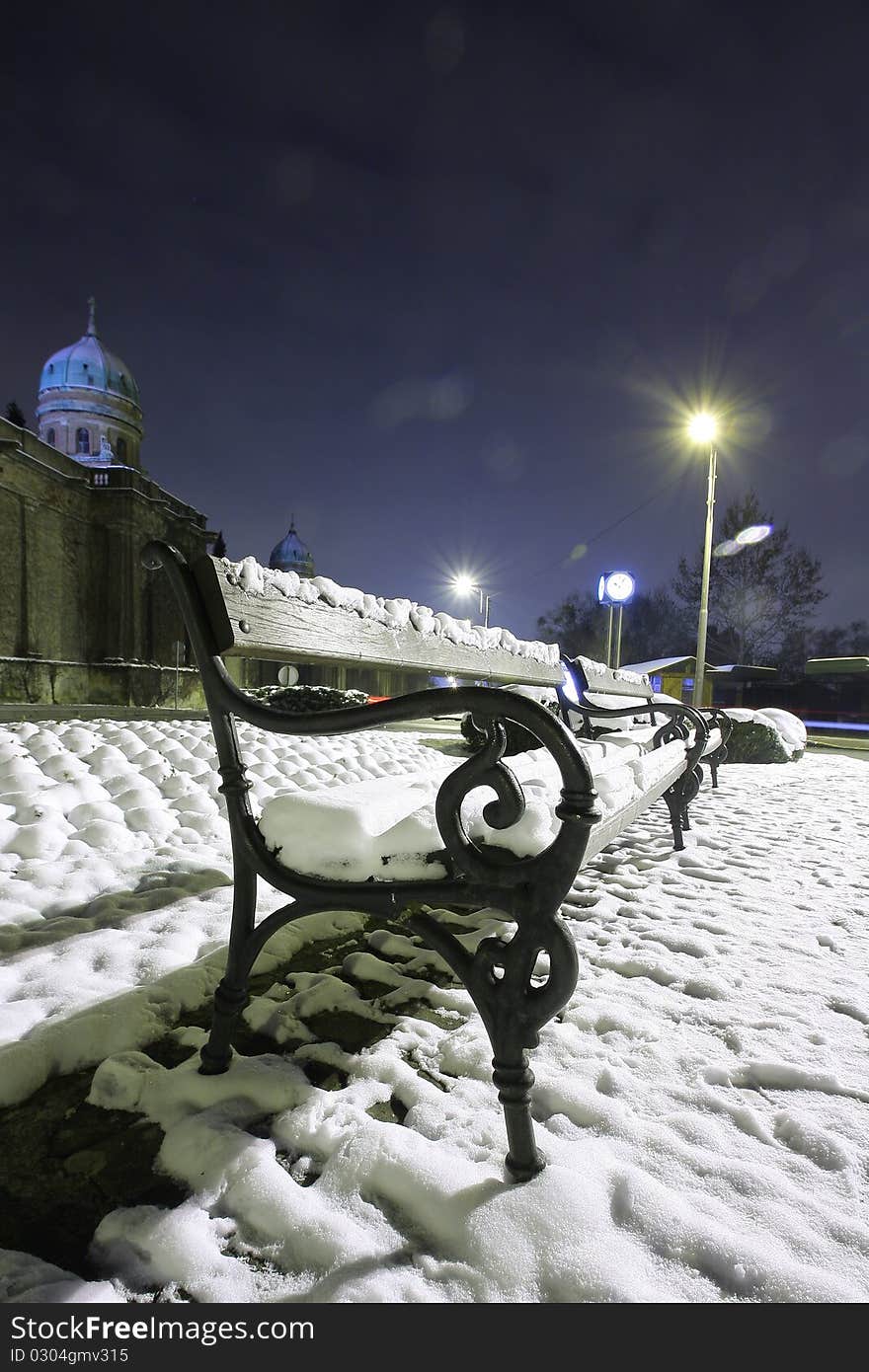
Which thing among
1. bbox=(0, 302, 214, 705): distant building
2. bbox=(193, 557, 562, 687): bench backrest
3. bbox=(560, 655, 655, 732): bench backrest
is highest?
bbox=(0, 302, 214, 705): distant building

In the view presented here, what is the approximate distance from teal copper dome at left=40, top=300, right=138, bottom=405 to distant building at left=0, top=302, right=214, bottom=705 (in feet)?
17.6

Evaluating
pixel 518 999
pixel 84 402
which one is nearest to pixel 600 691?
pixel 518 999

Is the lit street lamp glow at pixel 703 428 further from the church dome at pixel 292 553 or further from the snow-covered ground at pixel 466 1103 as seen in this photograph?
the church dome at pixel 292 553

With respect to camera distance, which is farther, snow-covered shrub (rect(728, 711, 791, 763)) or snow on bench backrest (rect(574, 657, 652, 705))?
snow-covered shrub (rect(728, 711, 791, 763))

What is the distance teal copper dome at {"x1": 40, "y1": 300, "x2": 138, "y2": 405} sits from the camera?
32969 millimetres

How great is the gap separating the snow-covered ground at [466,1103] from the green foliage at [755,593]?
28.6m

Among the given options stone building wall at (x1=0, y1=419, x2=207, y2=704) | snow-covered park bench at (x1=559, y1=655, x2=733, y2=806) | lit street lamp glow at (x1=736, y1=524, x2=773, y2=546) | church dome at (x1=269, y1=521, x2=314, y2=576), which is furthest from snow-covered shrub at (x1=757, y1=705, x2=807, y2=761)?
church dome at (x1=269, y1=521, x2=314, y2=576)

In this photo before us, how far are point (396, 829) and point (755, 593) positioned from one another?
101ft

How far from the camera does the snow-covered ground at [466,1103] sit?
0.90 meters

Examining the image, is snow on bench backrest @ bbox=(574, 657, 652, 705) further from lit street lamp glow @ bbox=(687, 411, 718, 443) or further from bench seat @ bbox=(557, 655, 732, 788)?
lit street lamp glow @ bbox=(687, 411, 718, 443)

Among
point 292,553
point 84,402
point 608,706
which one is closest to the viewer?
point 608,706

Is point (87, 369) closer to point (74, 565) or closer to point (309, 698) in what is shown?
point (74, 565)

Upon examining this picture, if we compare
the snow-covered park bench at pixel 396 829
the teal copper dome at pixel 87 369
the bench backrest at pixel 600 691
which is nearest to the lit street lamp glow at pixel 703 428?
the bench backrest at pixel 600 691

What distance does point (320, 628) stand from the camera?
59.3 inches
